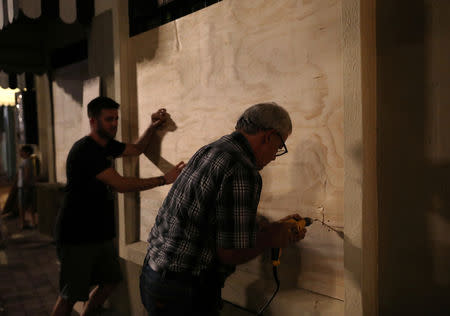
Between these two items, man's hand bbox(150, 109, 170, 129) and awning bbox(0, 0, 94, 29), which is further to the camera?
awning bbox(0, 0, 94, 29)

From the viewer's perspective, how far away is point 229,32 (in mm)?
2213

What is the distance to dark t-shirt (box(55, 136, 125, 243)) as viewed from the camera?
2771 mm

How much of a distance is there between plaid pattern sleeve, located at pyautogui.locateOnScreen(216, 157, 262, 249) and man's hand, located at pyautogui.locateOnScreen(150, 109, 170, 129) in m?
1.29

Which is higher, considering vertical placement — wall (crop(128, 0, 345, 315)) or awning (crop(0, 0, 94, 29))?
awning (crop(0, 0, 94, 29))

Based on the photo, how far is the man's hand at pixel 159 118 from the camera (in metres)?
2.69

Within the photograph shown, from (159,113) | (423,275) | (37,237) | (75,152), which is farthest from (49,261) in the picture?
(423,275)

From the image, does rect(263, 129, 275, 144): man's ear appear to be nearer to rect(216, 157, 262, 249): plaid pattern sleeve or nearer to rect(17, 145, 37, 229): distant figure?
rect(216, 157, 262, 249): plaid pattern sleeve

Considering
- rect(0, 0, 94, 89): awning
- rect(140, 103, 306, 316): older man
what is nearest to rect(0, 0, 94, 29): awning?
rect(0, 0, 94, 89): awning

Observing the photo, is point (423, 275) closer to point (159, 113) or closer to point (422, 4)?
point (422, 4)

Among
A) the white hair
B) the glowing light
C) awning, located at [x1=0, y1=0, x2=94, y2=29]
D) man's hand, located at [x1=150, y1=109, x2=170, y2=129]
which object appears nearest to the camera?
the white hair

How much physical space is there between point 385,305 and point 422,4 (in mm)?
1264

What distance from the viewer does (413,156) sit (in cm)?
156

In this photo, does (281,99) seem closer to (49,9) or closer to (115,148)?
(115,148)

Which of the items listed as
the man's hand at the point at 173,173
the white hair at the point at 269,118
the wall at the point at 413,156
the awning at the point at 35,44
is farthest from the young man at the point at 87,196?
the awning at the point at 35,44
